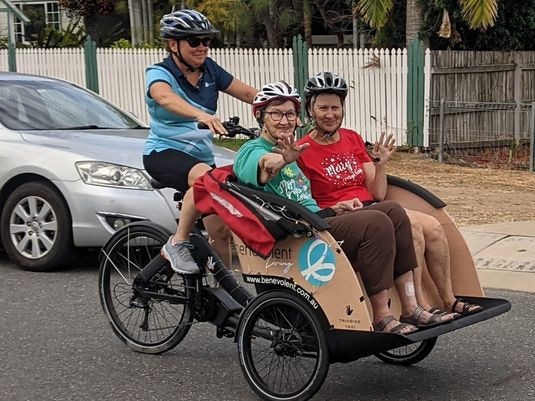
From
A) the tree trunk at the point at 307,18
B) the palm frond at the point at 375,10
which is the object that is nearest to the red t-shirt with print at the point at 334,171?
the palm frond at the point at 375,10

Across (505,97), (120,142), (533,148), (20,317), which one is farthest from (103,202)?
(505,97)

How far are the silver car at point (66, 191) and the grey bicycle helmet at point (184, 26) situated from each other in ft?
8.29

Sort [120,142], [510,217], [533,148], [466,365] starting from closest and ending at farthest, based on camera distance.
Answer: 1. [466,365]
2. [120,142]
3. [510,217]
4. [533,148]

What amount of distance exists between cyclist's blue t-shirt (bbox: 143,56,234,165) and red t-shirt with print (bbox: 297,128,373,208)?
0.67 meters

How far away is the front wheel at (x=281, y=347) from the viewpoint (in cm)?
474

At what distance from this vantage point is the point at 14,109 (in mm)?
9070

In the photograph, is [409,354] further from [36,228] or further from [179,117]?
[36,228]

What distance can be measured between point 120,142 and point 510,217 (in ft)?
14.2

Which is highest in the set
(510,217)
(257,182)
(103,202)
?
(257,182)

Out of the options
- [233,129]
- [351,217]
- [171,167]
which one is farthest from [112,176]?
[351,217]

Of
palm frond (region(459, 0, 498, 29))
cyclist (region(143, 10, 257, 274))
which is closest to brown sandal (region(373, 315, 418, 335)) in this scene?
cyclist (region(143, 10, 257, 274))

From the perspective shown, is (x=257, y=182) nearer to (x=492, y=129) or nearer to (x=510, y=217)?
(x=510, y=217)

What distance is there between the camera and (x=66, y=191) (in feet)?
26.6

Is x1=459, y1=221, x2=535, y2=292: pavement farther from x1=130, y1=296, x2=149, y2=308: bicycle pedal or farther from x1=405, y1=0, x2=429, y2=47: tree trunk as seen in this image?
x1=405, y1=0, x2=429, y2=47: tree trunk
